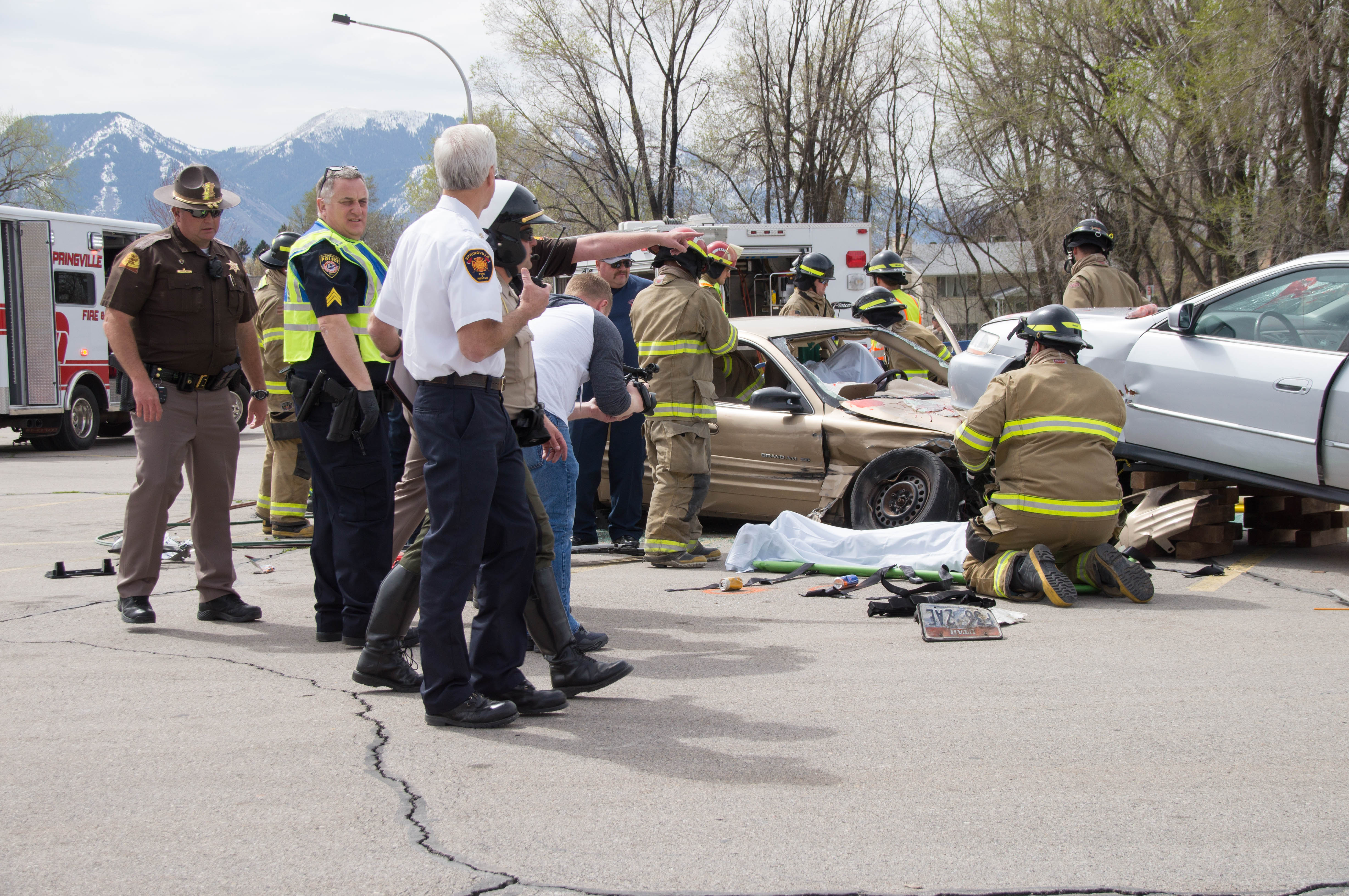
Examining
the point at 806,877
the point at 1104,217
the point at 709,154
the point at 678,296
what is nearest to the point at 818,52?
the point at 709,154

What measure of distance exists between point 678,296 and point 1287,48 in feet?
41.8

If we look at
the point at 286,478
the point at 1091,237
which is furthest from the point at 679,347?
the point at 1091,237

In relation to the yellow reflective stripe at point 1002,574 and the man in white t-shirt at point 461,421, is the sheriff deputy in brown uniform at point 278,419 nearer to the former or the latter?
the man in white t-shirt at point 461,421

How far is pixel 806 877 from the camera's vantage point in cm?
272

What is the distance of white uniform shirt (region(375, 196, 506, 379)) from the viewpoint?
11.7 ft

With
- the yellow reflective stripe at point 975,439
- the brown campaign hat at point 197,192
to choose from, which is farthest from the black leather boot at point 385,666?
the yellow reflective stripe at point 975,439

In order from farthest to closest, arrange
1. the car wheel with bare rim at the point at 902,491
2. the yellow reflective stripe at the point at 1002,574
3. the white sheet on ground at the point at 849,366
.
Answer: the white sheet on ground at the point at 849,366
the car wheel with bare rim at the point at 902,491
the yellow reflective stripe at the point at 1002,574

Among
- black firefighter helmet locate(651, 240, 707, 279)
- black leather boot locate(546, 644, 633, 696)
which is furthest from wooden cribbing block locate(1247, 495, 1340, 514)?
black leather boot locate(546, 644, 633, 696)

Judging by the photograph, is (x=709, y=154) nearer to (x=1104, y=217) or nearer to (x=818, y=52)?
(x=818, y=52)

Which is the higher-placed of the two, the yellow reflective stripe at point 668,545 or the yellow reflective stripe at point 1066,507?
the yellow reflective stripe at point 1066,507

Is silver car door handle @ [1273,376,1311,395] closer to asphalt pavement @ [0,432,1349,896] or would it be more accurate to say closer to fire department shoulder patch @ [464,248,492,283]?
asphalt pavement @ [0,432,1349,896]

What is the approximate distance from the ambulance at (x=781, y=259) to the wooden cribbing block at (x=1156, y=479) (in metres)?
8.89

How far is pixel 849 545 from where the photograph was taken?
704 cm

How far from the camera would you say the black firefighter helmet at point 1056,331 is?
20.2 ft
